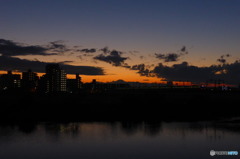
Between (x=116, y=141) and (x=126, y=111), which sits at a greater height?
(x=126, y=111)

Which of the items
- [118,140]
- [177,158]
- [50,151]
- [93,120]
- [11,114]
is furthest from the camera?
[11,114]

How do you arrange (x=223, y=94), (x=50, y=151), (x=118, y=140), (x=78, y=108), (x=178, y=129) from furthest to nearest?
(x=223, y=94) < (x=78, y=108) < (x=178, y=129) < (x=118, y=140) < (x=50, y=151)

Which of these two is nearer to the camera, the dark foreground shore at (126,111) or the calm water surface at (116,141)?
the calm water surface at (116,141)

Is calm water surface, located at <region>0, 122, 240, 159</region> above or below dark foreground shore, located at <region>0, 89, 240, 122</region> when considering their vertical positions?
below

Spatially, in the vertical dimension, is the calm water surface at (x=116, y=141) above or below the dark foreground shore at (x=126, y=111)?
below

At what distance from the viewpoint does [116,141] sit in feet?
139

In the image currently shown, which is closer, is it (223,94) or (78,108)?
(78,108)

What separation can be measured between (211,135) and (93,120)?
87.3 feet

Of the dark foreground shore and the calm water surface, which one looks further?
the dark foreground shore

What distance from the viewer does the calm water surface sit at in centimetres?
3475

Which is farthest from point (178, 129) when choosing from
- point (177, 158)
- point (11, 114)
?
point (11, 114)

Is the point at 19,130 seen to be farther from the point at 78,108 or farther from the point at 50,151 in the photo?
the point at 78,108

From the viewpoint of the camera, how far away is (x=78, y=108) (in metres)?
79.0

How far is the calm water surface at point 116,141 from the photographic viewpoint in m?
34.8
